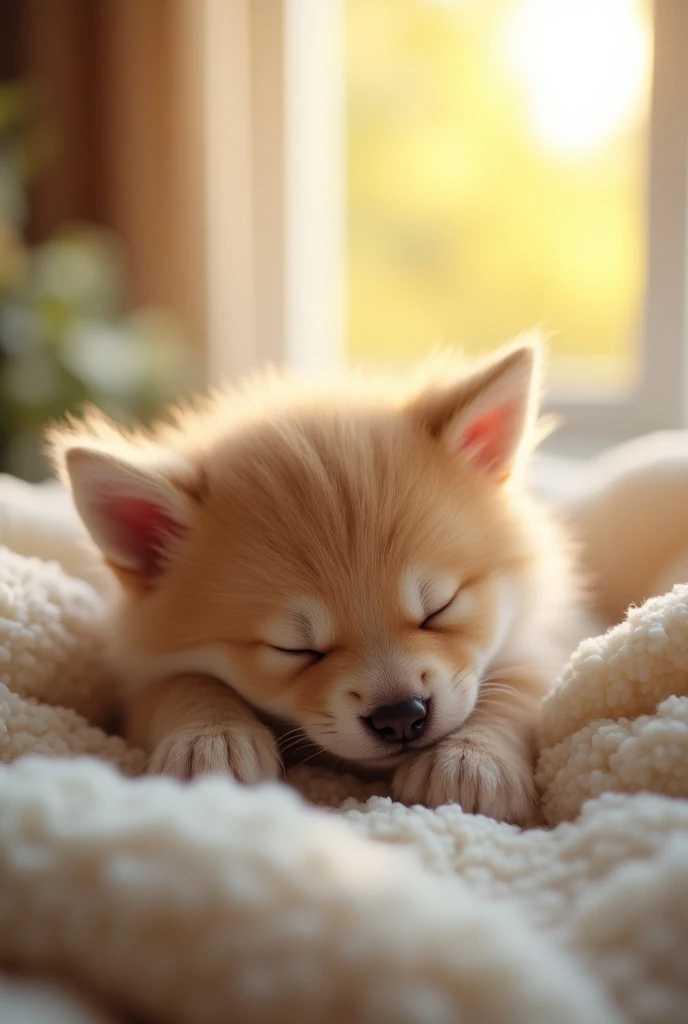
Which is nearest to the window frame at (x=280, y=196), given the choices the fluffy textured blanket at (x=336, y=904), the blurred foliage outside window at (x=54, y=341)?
the blurred foliage outside window at (x=54, y=341)

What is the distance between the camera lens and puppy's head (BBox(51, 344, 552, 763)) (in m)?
1.03

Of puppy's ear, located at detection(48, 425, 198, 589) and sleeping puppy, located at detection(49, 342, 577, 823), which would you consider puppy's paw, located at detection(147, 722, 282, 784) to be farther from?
puppy's ear, located at detection(48, 425, 198, 589)

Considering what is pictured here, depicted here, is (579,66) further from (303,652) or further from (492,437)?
(303,652)

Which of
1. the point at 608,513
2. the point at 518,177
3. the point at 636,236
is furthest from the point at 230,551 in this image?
the point at 518,177

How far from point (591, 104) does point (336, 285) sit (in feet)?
3.40

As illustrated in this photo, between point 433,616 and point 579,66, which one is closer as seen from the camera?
point 433,616

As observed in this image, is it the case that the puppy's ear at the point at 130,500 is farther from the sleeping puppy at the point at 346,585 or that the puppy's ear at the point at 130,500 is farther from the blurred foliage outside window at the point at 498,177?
the blurred foliage outside window at the point at 498,177

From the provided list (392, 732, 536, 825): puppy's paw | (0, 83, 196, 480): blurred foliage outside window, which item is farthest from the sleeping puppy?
(0, 83, 196, 480): blurred foliage outside window

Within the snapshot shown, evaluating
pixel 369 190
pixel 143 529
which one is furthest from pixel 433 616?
pixel 369 190

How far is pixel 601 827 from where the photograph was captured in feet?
2.38

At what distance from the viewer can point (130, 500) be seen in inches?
47.4

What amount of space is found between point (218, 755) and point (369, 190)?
3064 mm

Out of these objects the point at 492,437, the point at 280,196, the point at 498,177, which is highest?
the point at 498,177

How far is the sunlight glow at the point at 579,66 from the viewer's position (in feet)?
9.30
